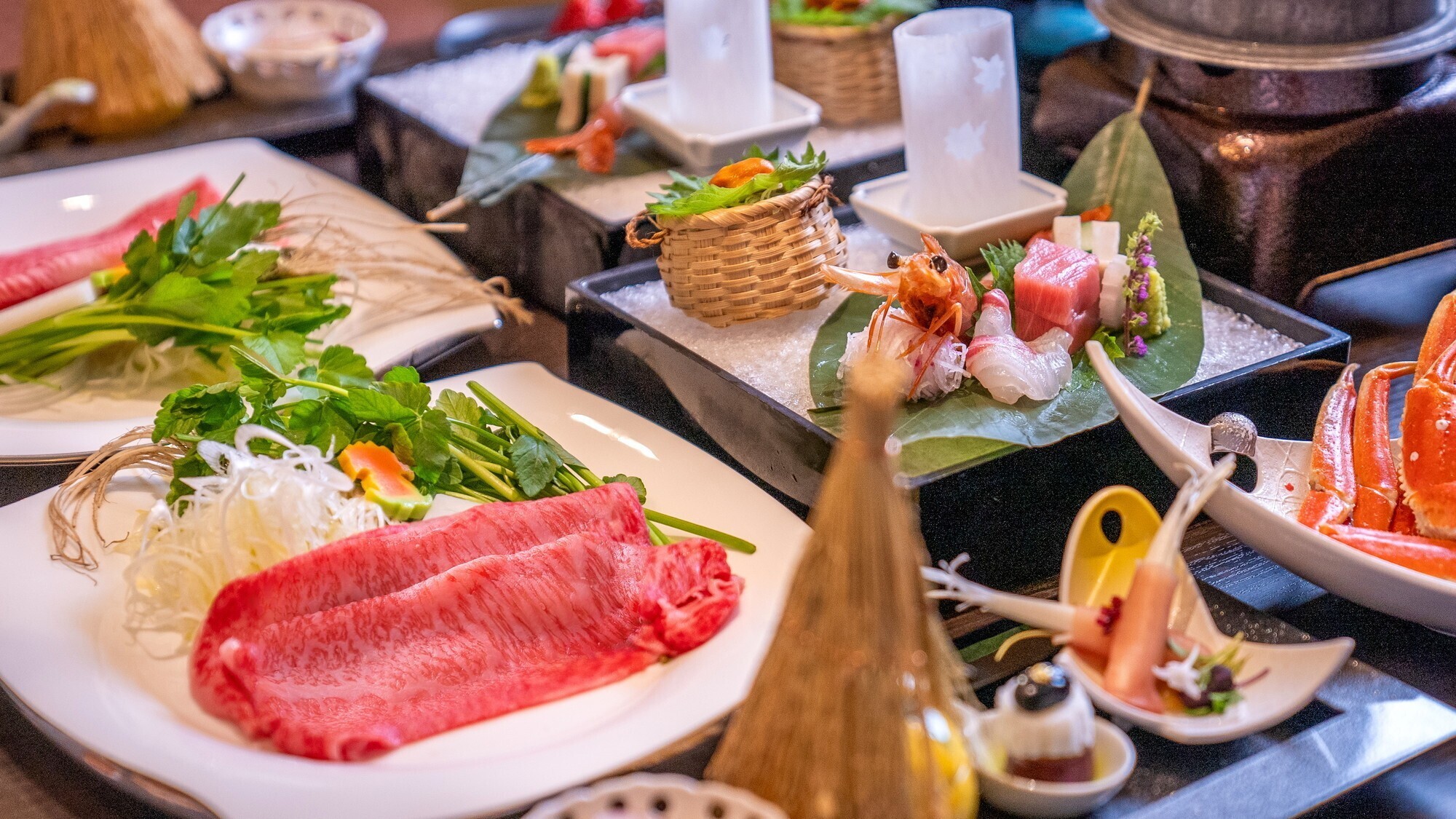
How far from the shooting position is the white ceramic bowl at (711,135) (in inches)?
71.5

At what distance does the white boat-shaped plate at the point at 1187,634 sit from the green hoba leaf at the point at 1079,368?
7.1 inches

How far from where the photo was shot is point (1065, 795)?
877 millimetres

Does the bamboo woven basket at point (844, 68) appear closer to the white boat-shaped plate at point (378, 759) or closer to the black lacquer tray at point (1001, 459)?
the black lacquer tray at point (1001, 459)

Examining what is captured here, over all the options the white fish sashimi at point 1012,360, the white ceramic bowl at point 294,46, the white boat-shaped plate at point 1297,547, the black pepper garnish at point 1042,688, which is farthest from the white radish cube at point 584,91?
the black pepper garnish at point 1042,688

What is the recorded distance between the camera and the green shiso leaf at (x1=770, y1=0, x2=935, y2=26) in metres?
2.02

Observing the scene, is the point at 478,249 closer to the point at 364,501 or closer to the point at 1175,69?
the point at 364,501

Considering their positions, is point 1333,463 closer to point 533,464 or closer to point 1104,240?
point 1104,240

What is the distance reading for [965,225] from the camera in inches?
61.4

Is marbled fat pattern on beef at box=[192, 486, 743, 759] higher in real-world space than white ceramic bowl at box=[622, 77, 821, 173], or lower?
lower

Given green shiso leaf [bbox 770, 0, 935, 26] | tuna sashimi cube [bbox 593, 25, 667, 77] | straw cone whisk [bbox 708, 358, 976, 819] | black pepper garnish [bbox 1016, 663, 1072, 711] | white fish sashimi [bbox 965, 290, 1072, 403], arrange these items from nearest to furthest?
straw cone whisk [bbox 708, 358, 976, 819]
black pepper garnish [bbox 1016, 663, 1072, 711]
white fish sashimi [bbox 965, 290, 1072, 403]
green shiso leaf [bbox 770, 0, 935, 26]
tuna sashimi cube [bbox 593, 25, 667, 77]

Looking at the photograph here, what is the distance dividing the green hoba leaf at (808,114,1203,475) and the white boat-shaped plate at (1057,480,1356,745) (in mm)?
179

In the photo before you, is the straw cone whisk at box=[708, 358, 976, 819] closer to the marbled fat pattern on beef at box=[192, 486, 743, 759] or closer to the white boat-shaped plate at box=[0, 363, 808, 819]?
the white boat-shaped plate at box=[0, 363, 808, 819]

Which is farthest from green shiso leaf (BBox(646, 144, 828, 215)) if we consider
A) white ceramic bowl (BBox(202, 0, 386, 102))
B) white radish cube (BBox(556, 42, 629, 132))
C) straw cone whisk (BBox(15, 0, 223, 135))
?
straw cone whisk (BBox(15, 0, 223, 135))

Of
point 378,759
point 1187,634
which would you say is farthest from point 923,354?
point 378,759
